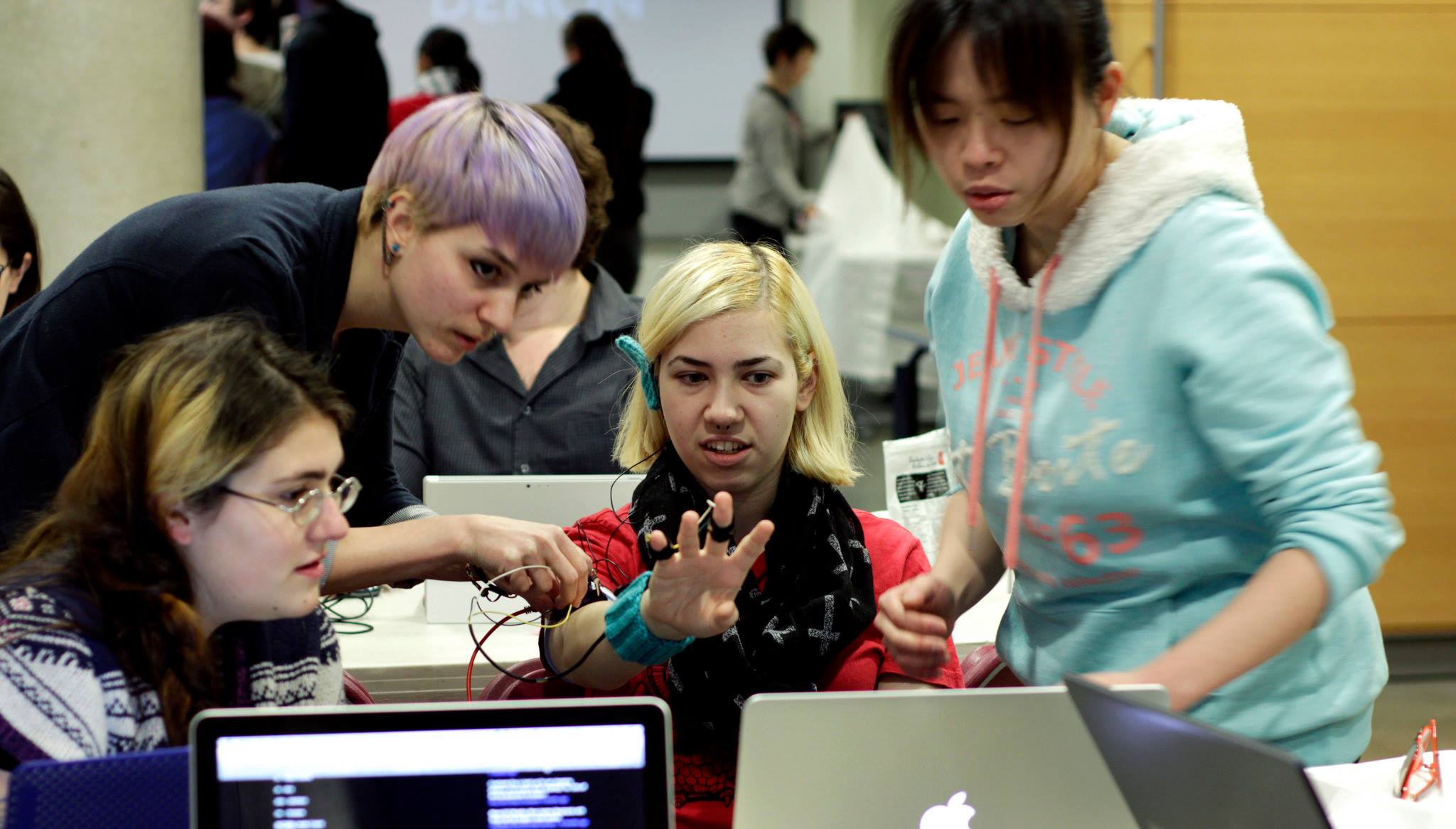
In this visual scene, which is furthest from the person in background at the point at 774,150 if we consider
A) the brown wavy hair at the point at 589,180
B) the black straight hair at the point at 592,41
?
the brown wavy hair at the point at 589,180

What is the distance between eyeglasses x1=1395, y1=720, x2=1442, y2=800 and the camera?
3.95 ft

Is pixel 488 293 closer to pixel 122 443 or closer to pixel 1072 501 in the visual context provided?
pixel 122 443

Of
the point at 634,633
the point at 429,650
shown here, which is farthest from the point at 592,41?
the point at 634,633

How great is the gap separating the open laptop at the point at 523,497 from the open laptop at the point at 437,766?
45.5 inches

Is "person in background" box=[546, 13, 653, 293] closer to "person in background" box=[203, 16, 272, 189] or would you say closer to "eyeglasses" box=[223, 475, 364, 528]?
"person in background" box=[203, 16, 272, 189]

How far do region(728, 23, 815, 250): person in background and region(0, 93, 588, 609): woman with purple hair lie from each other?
5.84m

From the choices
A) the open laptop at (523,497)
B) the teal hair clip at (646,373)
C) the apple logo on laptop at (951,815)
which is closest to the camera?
the apple logo on laptop at (951,815)

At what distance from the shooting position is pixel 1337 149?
374cm

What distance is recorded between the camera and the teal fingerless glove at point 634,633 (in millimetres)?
1508

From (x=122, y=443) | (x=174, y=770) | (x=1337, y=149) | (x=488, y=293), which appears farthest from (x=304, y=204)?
(x=1337, y=149)

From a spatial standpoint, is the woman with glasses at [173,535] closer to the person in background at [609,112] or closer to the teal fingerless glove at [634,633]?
the teal fingerless glove at [634,633]

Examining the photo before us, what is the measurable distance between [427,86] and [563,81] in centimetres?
58

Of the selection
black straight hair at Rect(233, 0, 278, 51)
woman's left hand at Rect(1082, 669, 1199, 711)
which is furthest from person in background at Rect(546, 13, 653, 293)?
woman's left hand at Rect(1082, 669, 1199, 711)

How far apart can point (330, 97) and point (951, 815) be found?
13.7 feet
